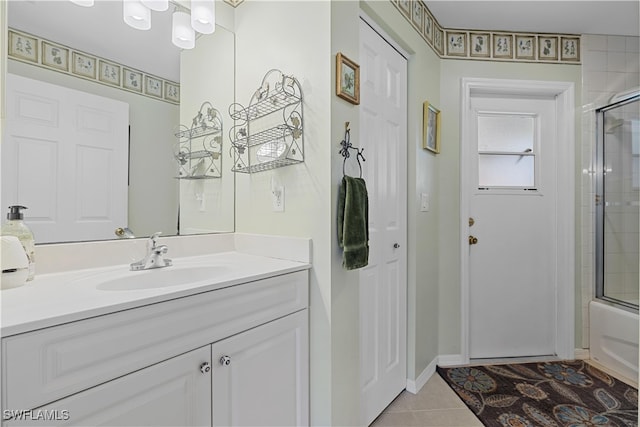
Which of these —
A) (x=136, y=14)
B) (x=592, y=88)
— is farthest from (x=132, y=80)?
(x=592, y=88)

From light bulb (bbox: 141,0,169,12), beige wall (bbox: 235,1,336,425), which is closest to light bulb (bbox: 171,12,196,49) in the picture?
light bulb (bbox: 141,0,169,12)

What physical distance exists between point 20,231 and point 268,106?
1.03 meters

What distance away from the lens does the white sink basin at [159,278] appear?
Result: 112 cm

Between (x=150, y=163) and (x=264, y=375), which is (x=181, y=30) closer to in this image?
(x=150, y=163)

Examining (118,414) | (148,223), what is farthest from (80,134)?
(118,414)

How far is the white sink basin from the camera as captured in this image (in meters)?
1.12

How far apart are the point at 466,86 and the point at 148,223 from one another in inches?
86.8

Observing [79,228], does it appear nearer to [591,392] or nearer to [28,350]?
[28,350]

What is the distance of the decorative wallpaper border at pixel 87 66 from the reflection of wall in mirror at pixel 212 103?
3.9 inches

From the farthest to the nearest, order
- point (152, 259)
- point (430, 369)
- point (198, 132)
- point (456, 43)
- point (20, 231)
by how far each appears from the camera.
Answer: point (456, 43) → point (430, 369) → point (198, 132) → point (152, 259) → point (20, 231)

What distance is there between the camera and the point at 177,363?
2.98ft

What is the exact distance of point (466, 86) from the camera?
7.51 feet

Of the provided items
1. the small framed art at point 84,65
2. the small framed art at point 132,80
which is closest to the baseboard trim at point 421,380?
the small framed art at point 132,80

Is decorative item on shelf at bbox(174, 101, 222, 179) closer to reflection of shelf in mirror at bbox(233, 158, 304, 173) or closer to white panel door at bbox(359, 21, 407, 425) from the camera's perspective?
reflection of shelf in mirror at bbox(233, 158, 304, 173)
